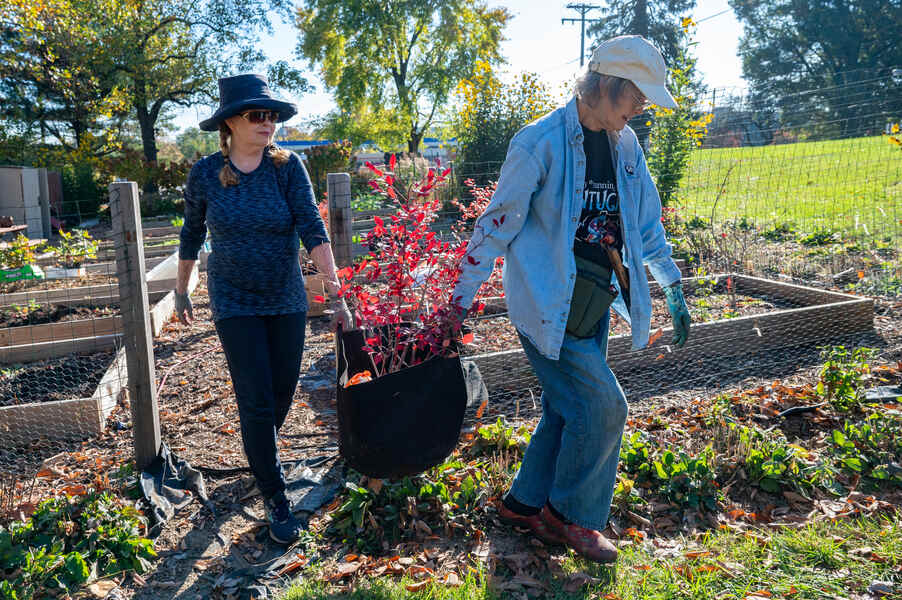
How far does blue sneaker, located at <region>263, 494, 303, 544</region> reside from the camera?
2.61m

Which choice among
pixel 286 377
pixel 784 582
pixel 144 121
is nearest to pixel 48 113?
pixel 144 121

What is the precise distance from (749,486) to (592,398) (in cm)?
129

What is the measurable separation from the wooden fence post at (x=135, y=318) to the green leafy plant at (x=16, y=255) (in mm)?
6582

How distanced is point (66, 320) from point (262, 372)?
15.1 ft

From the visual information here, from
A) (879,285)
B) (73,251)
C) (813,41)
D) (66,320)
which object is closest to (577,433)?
(879,285)

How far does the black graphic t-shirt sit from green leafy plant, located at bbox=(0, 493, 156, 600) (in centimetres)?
218

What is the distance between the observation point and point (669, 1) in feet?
137

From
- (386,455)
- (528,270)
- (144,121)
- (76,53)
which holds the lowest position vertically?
(386,455)

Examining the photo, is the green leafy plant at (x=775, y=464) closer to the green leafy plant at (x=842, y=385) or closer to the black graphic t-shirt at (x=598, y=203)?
the green leafy plant at (x=842, y=385)

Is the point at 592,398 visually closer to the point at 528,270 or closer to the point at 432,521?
the point at 528,270

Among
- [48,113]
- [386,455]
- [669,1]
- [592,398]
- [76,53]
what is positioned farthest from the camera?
[669,1]

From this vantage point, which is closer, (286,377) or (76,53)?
(286,377)

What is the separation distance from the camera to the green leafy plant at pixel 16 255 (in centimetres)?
830

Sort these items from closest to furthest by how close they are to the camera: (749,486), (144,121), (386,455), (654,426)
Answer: (386,455) < (749,486) < (654,426) < (144,121)
